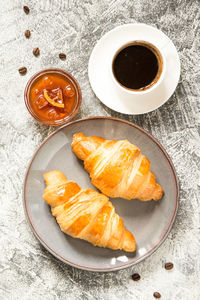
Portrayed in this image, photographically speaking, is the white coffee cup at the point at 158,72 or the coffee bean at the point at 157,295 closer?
the white coffee cup at the point at 158,72

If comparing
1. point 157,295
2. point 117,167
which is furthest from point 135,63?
point 157,295

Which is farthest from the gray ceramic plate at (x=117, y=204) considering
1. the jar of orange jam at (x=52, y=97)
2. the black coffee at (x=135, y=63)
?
the black coffee at (x=135, y=63)

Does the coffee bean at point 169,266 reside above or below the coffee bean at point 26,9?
below

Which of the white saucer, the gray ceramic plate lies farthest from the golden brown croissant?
the white saucer

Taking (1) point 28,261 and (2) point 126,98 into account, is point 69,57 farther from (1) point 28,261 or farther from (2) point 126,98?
(1) point 28,261

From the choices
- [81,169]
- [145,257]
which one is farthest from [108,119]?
[145,257]

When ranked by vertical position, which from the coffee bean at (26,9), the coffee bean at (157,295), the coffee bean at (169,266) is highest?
the coffee bean at (26,9)

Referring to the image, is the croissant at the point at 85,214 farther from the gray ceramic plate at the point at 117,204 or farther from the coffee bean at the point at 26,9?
the coffee bean at the point at 26,9
